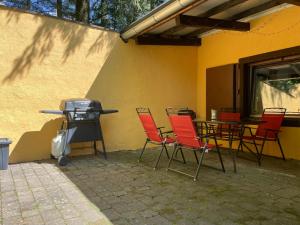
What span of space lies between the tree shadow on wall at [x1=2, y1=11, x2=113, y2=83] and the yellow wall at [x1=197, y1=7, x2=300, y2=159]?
2.83 meters

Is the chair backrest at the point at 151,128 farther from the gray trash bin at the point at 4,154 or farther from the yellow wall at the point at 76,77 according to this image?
the gray trash bin at the point at 4,154

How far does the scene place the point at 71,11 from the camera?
1060 cm

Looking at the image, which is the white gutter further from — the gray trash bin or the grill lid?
the gray trash bin

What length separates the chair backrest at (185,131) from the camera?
13.9ft

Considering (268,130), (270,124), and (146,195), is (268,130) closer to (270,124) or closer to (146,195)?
(270,124)

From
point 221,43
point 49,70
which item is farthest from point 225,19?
point 49,70

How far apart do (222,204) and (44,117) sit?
4.00m

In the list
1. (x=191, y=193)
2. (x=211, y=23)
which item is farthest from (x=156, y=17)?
(x=191, y=193)

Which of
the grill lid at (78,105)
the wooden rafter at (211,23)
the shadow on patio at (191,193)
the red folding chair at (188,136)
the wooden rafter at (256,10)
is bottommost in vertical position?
the shadow on patio at (191,193)

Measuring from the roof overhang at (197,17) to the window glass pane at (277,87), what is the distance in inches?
42.5

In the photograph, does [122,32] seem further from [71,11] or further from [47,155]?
[71,11]

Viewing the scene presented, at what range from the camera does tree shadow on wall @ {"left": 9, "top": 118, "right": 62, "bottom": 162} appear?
5523 millimetres

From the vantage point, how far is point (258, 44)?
6.19 m

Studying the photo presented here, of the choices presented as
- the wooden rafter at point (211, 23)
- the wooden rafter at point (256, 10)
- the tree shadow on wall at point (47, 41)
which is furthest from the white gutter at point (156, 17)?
the wooden rafter at point (256, 10)
